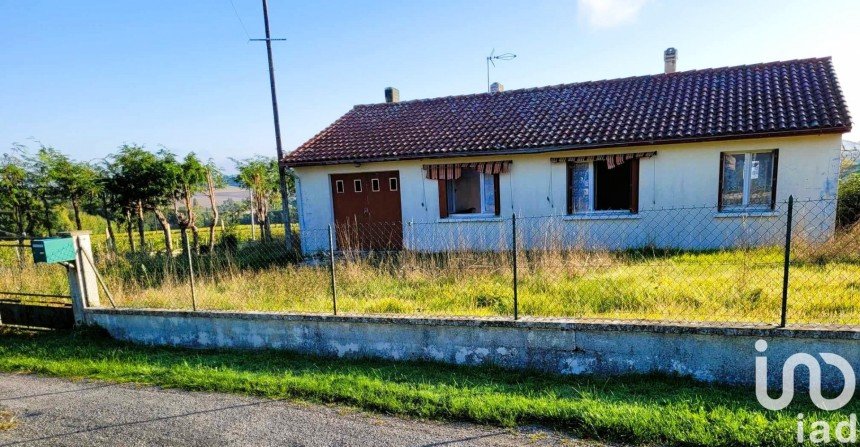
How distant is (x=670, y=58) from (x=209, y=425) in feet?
48.4

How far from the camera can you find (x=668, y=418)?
3418 mm

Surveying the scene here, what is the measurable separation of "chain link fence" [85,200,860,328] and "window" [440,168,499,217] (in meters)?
0.42

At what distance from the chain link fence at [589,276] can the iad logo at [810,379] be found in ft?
0.99

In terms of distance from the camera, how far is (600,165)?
10.3 metres

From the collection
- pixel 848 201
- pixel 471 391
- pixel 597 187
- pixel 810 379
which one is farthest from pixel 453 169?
pixel 848 201

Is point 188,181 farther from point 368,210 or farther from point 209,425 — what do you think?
point 209,425

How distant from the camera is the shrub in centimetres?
1040

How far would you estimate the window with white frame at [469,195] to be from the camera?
11133 mm

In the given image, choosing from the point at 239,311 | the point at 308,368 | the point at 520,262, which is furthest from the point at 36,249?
the point at 520,262

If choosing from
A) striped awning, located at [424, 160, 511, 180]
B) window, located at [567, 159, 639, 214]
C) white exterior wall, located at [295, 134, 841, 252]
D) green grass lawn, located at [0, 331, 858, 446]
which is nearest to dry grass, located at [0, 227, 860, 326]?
green grass lawn, located at [0, 331, 858, 446]

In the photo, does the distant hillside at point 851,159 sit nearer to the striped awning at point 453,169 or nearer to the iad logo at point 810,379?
the striped awning at point 453,169

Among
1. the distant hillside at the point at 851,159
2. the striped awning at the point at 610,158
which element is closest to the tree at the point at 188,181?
the striped awning at the point at 610,158

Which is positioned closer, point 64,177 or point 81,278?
point 81,278

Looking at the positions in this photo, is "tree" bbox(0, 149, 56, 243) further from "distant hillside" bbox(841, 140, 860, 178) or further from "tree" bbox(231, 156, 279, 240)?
"distant hillside" bbox(841, 140, 860, 178)
